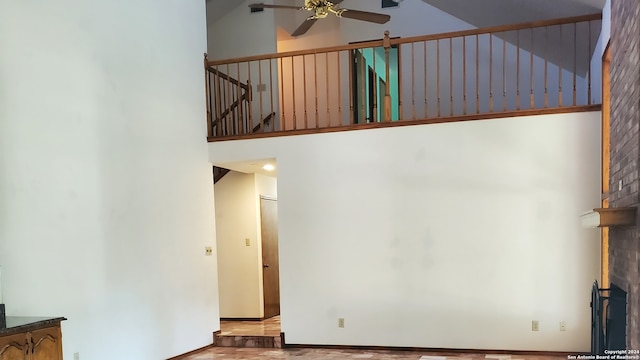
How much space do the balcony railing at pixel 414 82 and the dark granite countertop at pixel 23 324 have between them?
296cm

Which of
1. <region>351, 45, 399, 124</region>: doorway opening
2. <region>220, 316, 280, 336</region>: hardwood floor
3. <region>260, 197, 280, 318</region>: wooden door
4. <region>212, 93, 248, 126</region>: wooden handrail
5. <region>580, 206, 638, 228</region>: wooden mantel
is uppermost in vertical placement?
<region>351, 45, 399, 124</region>: doorway opening

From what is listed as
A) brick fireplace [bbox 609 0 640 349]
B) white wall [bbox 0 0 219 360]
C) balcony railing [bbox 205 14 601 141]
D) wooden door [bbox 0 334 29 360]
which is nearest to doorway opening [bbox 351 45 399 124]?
balcony railing [bbox 205 14 601 141]

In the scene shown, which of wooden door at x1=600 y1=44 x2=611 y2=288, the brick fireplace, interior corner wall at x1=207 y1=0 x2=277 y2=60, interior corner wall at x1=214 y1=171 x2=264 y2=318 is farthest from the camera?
interior corner wall at x1=207 y1=0 x2=277 y2=60

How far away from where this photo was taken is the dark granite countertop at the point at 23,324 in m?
2.88

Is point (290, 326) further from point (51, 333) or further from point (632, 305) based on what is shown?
point (632, 305)

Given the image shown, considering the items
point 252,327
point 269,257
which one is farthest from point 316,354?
point 269,257

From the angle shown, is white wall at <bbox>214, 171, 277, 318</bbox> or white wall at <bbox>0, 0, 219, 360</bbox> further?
white wall at <bbox>214, 171, 277, 318</bbox>

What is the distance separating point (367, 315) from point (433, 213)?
1327 millimetres

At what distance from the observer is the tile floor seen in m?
4.72

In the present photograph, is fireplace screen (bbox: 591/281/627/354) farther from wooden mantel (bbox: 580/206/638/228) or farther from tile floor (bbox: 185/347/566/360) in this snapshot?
tile floor (bbox: 185/347/566/360)

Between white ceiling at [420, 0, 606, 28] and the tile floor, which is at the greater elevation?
white ceiling at [420, 0, 606, 28]

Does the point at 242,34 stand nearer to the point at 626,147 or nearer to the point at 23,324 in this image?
the point at 23,324

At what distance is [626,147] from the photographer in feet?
9.27

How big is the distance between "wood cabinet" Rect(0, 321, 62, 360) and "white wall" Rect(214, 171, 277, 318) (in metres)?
3.50
